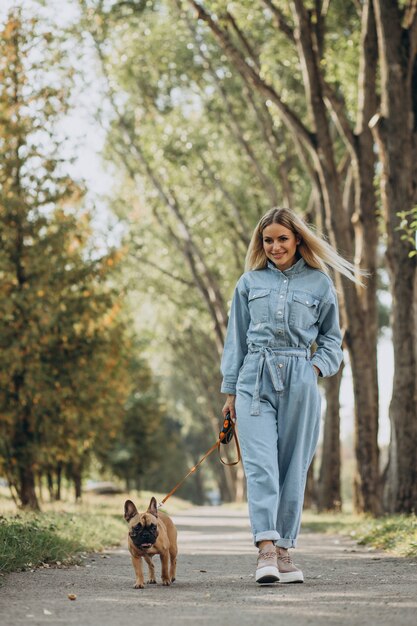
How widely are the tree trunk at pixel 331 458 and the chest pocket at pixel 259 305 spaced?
50.8 ft

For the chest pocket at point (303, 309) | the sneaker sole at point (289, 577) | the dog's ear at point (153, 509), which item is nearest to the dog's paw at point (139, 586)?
the dog's ear at point (153, 509)

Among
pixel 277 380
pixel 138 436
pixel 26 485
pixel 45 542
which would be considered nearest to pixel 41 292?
pixel 26 485

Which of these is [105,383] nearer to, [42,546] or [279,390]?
[42,546]

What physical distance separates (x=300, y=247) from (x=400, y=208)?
23.3 feet

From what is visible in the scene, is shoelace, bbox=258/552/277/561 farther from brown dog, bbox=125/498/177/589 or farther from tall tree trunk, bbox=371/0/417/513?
tall tree trunk, bbox=371/0/417/513

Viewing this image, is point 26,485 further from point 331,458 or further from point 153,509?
point 153,509

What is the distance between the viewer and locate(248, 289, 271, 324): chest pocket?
22.8ft

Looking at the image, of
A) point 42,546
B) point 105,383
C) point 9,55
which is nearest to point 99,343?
point 105,383

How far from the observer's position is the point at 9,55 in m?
18.0

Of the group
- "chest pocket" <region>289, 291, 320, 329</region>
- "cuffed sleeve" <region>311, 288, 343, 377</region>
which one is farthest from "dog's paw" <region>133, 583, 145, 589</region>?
"chest pocket" <region>289, 291, 320, 329</region>

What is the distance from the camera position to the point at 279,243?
23.1 feet

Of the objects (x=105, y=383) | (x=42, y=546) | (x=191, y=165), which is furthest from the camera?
(x=191, y=165)

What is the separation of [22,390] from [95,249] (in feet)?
9.17

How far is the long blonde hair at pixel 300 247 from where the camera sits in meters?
7.08
